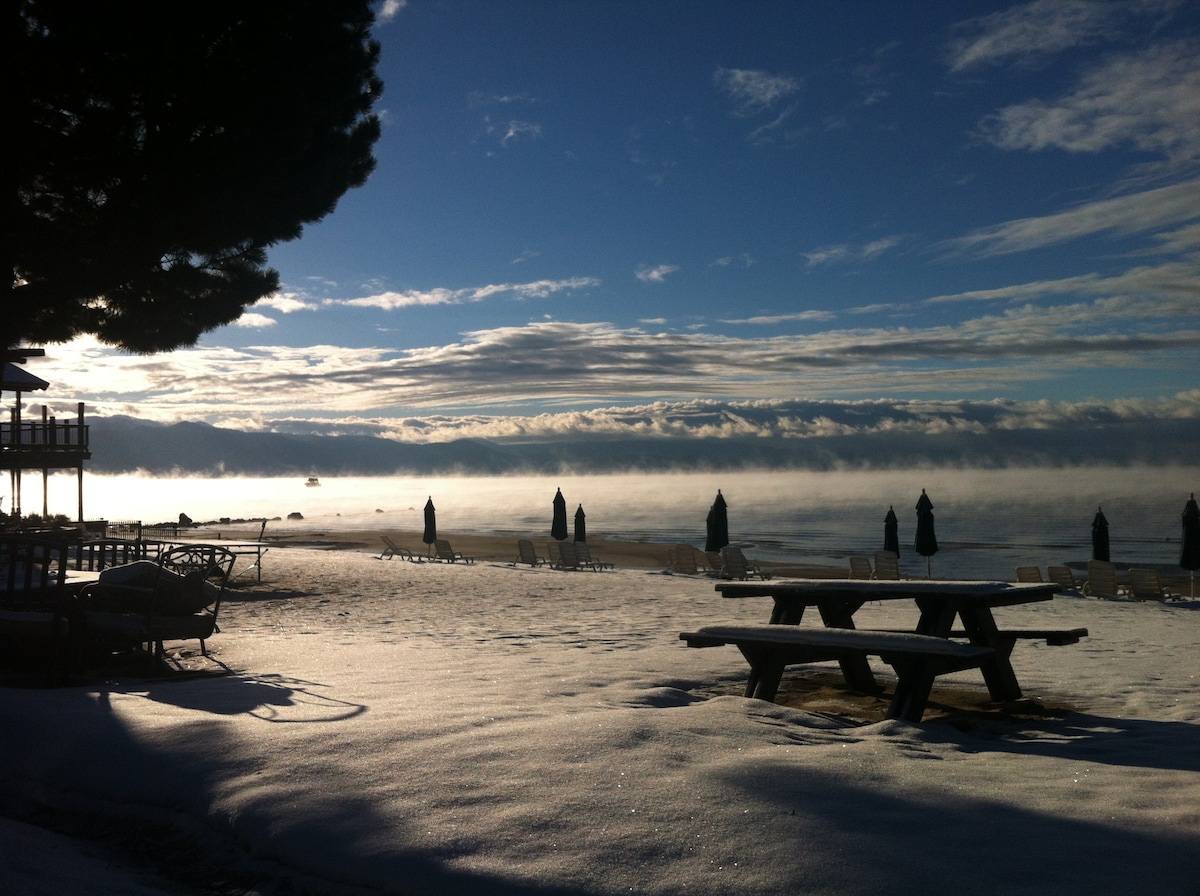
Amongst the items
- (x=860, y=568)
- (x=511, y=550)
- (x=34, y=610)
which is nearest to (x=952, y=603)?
(x=34, y=610)

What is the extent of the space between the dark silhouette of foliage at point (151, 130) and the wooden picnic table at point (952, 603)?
7.63 meters

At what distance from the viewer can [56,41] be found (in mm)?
9742

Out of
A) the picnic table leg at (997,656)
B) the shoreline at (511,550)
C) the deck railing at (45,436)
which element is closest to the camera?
the picnic table leg at (997,656)

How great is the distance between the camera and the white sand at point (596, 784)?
9.54 ft

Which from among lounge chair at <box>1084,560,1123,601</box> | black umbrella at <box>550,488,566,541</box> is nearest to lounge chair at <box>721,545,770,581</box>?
Answer: lounge chair at <box>1084,560,1123,601</box>

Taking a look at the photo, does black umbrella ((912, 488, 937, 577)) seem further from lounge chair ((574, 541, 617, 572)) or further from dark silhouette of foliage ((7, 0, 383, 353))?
dark silhouette of foliage ((7, 0, 383, 353))

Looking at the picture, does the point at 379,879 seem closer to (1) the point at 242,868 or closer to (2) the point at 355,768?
(1) the point at 242,868

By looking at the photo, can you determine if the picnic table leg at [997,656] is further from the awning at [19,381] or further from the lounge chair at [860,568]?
the awning at [19,381]

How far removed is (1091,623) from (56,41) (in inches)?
518

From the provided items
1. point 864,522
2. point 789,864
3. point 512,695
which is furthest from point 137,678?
point 864,522

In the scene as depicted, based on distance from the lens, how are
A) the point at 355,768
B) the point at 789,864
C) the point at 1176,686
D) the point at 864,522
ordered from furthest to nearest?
the point at 864,522 → the point at 1176,686 → the point at 355,768 → the point at 789,864

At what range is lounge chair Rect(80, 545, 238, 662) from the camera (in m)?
6.75

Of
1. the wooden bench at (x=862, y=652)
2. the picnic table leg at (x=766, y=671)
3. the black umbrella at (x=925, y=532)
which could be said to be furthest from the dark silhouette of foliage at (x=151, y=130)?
the black umbrella at (x=925, y=532)

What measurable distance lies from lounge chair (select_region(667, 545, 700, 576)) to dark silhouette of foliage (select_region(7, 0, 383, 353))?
12361 millimetres
